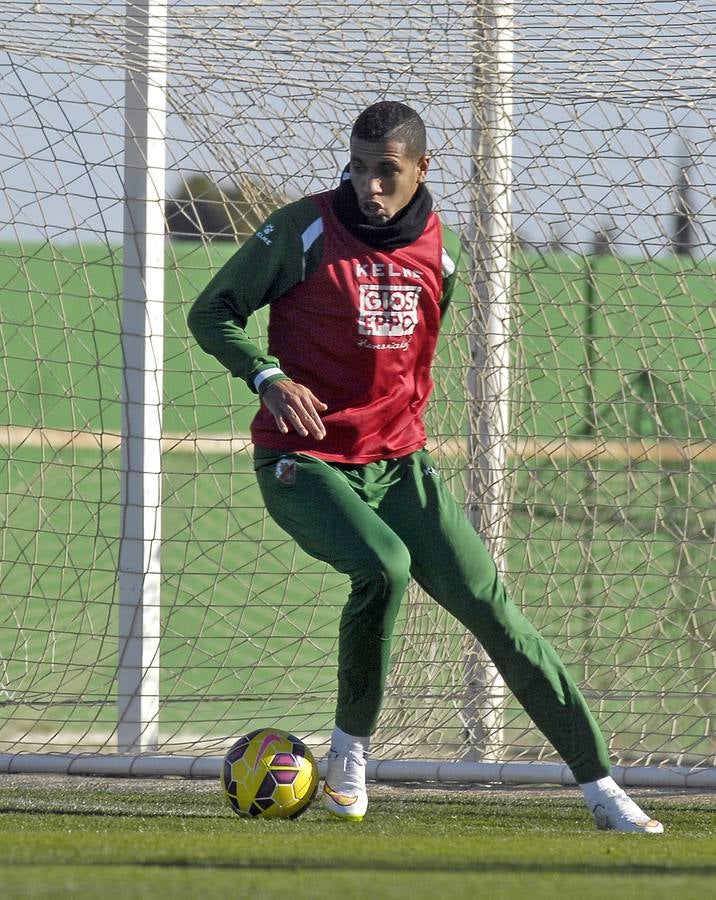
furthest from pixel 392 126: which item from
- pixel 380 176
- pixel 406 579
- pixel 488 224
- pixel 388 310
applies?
pixel 488 224

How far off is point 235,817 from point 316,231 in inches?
65.9

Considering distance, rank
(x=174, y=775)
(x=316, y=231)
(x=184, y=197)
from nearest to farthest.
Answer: (x=316, y=231) < (x=174, y=775) < (x=184, y=197)

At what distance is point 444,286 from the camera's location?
4.32 m

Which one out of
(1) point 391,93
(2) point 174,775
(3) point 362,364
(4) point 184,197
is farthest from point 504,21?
(2) point 174,775

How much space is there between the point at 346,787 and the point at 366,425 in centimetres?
101

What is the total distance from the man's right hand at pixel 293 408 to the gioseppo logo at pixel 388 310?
0.34 metres

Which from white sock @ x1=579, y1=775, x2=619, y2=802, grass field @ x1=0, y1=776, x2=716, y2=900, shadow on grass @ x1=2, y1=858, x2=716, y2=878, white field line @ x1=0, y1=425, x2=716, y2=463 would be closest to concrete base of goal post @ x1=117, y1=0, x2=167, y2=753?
white field line @ x1=0, y1=425, x2=716, y2=463

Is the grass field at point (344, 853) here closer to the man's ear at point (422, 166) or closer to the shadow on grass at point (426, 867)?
the shadow on grass at point (426, 867)

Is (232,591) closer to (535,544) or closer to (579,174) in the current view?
(535,544)

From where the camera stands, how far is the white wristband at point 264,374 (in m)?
3.86

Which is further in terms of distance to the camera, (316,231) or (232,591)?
(232,591)

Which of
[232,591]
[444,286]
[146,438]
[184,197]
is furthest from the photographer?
[232,591]

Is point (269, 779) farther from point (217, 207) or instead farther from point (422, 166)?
point (217, 207)

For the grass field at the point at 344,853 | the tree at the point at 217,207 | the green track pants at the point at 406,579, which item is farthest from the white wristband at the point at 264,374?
the tree at the point at 217,207
